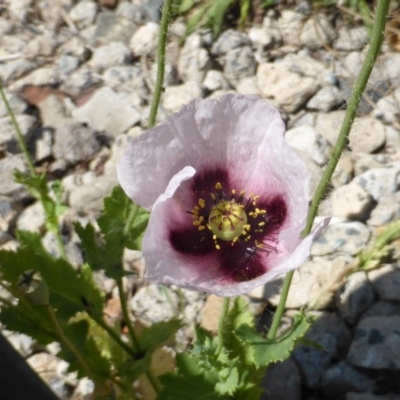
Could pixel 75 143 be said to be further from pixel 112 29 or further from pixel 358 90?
pixel 358 90

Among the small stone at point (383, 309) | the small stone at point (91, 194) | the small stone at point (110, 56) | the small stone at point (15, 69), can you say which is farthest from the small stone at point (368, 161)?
the small stone at point (15, 69)

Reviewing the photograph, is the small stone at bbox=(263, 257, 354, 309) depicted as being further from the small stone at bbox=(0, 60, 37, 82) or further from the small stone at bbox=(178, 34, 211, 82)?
the small stone at bbox=(0, 60, 37, 82)

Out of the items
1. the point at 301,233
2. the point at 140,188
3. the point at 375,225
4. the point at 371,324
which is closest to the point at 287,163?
Result: the point at 301,233

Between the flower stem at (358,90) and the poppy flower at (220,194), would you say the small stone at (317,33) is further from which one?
the flower stem at (358,90)

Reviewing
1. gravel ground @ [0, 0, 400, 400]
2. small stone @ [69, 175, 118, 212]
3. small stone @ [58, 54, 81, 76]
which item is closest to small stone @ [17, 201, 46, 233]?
gravel ground @ [0, 0, 400, 400]

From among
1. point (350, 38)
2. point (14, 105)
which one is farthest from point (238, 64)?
point (14, 105)

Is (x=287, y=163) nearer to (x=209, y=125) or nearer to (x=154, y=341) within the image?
(x=209, y=125)
